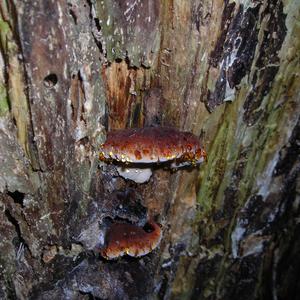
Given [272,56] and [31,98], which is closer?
[31,98]

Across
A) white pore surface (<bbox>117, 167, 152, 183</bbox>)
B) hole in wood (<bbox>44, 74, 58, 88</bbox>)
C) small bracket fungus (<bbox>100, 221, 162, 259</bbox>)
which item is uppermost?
hole in wood (<bbox>44, 74, 58, 88</bbox>)

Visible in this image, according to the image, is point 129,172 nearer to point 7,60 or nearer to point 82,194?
point 82,194

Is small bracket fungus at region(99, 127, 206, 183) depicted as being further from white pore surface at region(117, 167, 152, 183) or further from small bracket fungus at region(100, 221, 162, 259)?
small bracket fungus at region(100, 221, 162, 259)

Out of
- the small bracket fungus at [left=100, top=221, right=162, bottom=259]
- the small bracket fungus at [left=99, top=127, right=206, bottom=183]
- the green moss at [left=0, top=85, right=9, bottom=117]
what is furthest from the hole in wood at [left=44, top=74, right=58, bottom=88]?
the small bracket fungus at [left=100, top=221, right=162, bottom=259]

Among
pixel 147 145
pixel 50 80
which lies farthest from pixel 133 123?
pixel 50 80

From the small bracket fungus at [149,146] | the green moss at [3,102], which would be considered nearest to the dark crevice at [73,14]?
the green moss at [3,102]

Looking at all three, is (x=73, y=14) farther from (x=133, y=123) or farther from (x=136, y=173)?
(x=136, y=173)

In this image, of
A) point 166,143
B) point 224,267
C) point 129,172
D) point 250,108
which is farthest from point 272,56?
point 224,267
